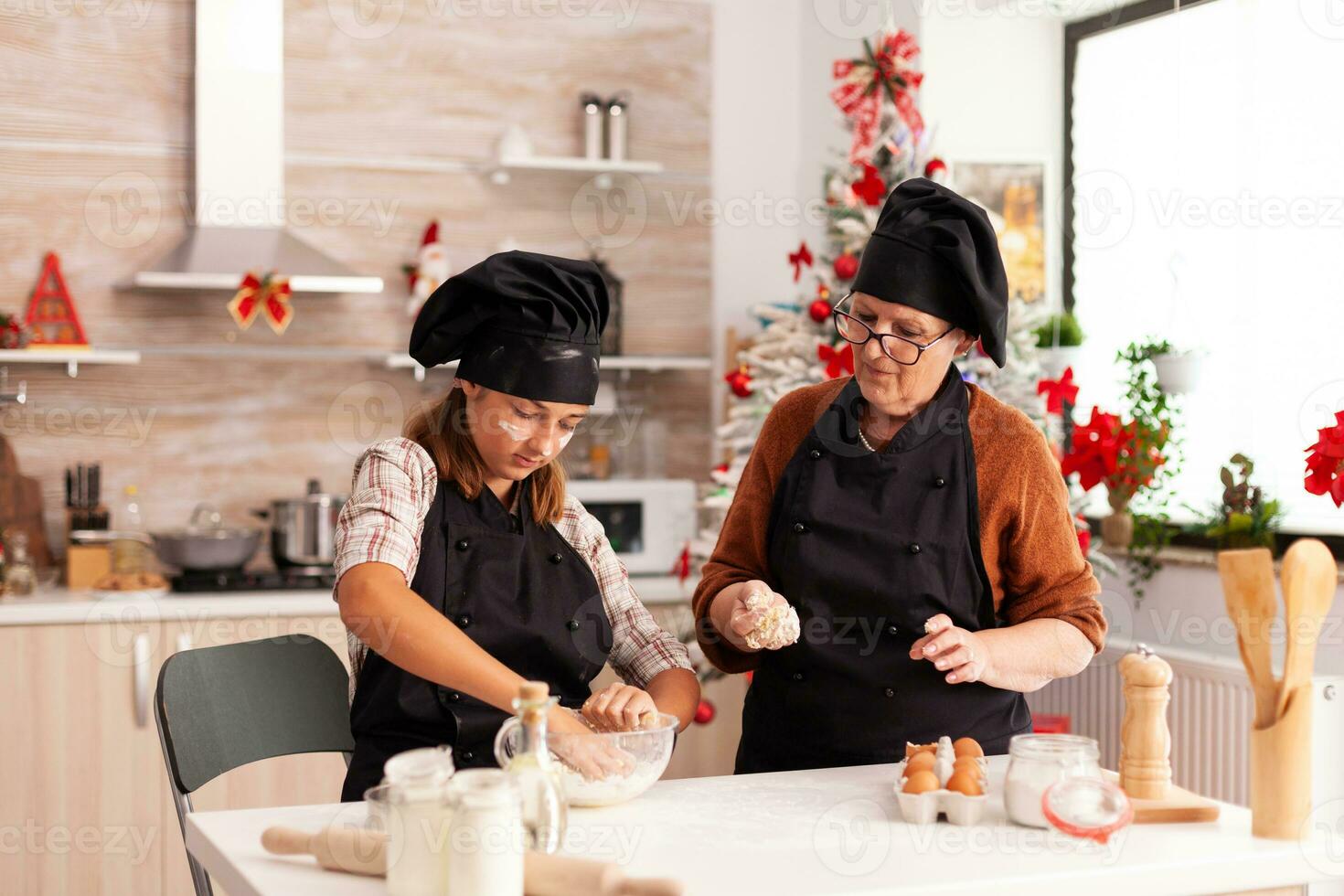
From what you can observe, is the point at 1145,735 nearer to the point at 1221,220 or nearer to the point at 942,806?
the point at 942,806

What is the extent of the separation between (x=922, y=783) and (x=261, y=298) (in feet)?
9.07

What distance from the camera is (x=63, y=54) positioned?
385 cm

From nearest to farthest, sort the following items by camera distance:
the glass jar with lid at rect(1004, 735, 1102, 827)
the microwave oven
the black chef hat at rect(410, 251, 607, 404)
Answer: the glass jar with lid at rect(1004, 735, 1102, 827), the black chef hat at rect(410, 251, 607, 404), the microwave oven

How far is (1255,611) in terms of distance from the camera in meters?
1.44

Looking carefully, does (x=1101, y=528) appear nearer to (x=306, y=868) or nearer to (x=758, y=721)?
(x=758, y=721)

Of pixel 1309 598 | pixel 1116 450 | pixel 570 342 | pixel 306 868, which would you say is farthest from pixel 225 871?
pixel 1116 450

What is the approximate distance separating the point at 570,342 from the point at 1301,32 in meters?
2.40

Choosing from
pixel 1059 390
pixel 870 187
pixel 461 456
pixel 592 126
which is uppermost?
pixel 592 126

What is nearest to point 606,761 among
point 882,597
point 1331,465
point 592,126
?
point 882,597

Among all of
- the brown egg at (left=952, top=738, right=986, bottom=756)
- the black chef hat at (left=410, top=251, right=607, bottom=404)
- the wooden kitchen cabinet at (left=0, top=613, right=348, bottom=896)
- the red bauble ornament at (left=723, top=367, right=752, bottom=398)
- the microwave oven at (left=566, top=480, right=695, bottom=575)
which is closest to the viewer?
the brown egg at (left=952, top=738, right=986, bottom=756)

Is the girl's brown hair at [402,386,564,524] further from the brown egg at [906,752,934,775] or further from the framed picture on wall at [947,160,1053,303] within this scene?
the framed picture on wall at [947,160,1053,303]

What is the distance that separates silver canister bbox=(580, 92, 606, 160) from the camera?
4.16 meters

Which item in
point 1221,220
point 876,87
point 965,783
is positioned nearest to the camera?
point 965,783

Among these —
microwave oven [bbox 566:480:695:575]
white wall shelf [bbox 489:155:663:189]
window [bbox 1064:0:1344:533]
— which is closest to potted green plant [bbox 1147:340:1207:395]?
window [bbox 1064:0:1344:533]
